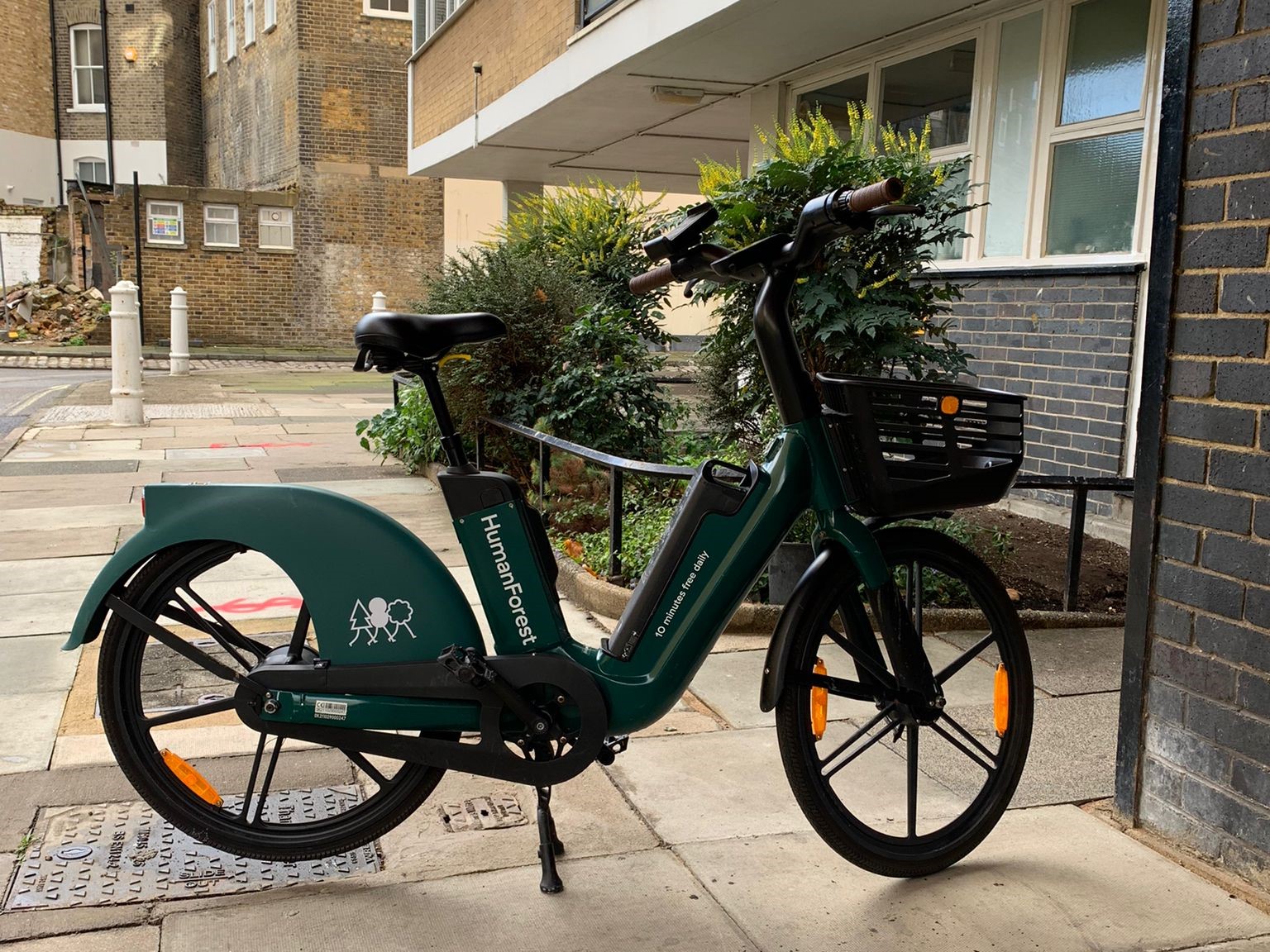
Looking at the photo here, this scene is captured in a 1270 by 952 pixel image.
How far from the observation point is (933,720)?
2756mm

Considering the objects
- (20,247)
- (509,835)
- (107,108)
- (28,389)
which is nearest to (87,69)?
(107,108)

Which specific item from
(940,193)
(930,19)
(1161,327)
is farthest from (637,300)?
(1161,327)

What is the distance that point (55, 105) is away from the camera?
109 feet

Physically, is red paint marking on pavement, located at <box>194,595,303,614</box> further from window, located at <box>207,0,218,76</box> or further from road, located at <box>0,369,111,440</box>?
window, located at <box>207,0,218,76</box>

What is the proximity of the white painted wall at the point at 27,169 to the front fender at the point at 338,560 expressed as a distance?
33.4 m

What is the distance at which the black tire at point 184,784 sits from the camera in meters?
2.67

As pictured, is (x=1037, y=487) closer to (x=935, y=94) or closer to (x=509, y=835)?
(x=509, y=835)

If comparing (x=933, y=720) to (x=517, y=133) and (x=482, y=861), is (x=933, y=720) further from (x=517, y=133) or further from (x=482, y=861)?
(x=517, y=133)

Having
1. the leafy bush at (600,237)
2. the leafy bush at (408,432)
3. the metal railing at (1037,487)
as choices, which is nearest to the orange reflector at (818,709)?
the metal railing at (1037,487)

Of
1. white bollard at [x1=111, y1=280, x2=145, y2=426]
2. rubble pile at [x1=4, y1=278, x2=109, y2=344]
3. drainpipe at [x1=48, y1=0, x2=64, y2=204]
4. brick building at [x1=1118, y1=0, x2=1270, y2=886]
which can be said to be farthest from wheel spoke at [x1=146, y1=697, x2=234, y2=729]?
drainpipe at [x1=48, y1=0, x2=64, y2=204]

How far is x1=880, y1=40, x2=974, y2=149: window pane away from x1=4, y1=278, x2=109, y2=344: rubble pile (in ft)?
64.1

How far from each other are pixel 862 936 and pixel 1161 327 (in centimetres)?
165

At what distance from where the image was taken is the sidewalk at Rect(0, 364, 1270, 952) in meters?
2.45

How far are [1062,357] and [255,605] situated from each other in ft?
15.6
